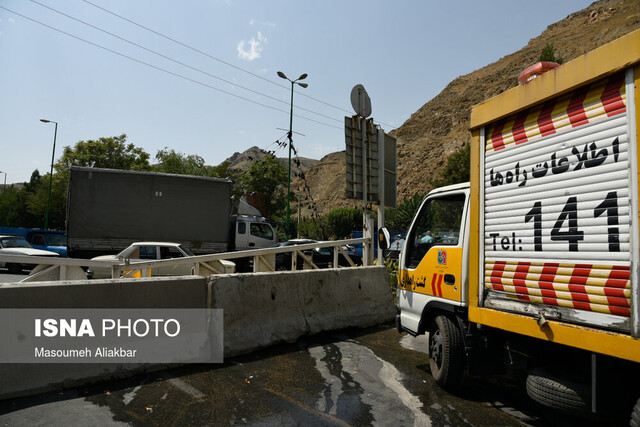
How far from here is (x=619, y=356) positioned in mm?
2562

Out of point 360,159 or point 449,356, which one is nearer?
point 449,356

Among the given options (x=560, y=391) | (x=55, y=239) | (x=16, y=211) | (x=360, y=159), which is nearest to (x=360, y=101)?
(x=360, y=159)

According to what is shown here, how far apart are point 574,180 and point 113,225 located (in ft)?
44.1

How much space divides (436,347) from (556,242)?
2.02 meters

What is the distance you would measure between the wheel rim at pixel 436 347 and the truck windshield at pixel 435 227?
2.79 feet

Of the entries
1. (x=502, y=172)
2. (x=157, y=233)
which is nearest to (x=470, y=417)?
(x=502, y=172)

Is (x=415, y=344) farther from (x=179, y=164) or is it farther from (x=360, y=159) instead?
(x=179, y=164)

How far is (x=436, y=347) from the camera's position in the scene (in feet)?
15.2

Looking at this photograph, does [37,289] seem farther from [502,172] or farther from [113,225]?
[113,225]

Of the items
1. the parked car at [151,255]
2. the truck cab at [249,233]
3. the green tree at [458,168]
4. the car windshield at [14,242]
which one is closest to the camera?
the parked car at [151,255]

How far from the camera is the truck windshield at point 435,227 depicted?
456cm

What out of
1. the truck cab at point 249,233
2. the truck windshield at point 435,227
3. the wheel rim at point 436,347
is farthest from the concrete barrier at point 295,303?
the truck cab at point 249,233

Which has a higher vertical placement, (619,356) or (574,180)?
(574,180)

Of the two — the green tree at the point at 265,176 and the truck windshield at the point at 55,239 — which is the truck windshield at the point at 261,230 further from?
the green tree at the point at 265,176
